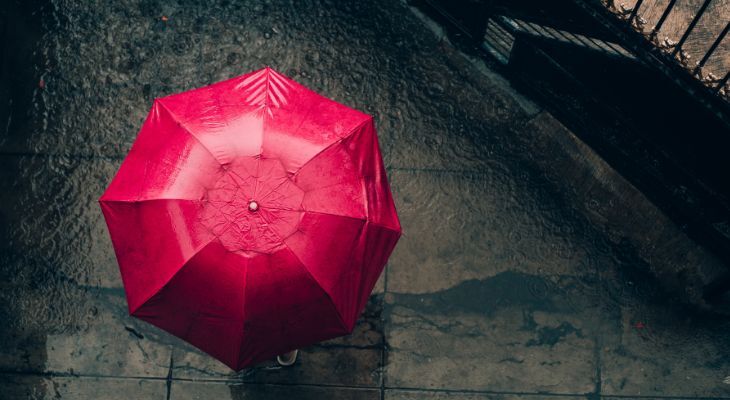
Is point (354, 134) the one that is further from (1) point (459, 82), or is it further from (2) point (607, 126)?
(2) point (607, 126)

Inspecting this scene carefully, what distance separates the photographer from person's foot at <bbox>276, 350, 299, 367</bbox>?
469cm

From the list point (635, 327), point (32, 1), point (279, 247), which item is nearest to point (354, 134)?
point (279, 247)

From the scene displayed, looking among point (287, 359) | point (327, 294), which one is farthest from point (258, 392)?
point (327, 294)

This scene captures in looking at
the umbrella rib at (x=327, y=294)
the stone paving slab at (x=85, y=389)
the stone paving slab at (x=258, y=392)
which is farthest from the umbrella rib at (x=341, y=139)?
the stone paving slab at (x=85, y=389)

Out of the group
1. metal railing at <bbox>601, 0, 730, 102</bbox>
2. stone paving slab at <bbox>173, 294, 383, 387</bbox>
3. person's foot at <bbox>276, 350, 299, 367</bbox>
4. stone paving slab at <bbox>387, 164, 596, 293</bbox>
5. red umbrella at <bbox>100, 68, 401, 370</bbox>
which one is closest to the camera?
red umbrella at <bbox>100, 68, 401, 370</bbox>

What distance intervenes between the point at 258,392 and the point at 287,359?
14.9 inches

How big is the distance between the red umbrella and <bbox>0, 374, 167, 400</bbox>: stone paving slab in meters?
1.49

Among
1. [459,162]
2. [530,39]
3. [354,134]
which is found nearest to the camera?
[354,134]

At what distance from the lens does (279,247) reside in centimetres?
321

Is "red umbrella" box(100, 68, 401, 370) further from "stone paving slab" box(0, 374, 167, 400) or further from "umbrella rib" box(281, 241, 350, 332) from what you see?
"stone paving slab" box(0, 374, 167, 400)

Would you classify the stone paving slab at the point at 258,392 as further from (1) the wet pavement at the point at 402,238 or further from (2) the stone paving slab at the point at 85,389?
(2) the stone paving slab at the point at 85,389

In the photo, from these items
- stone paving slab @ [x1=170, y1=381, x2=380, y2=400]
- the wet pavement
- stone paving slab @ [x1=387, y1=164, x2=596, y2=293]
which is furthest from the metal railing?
stone paving slab @ [x1=170, y1=381, x2=380, y2=400]

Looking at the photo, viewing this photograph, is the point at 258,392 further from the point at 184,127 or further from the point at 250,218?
the point at 184,127

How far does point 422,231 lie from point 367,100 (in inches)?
47.8
